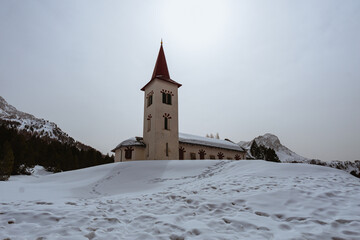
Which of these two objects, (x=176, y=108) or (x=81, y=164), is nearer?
(x=176, y=108)

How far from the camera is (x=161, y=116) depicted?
27.9m

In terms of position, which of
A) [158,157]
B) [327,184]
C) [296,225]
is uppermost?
[158,157]

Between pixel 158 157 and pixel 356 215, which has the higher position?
pixel 158 157

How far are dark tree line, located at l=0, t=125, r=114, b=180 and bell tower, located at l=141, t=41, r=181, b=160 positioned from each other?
14006 mm

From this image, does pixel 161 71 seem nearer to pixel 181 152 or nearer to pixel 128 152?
pixel 181 152

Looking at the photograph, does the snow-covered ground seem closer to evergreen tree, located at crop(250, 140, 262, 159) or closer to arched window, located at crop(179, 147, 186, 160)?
arched window, located at crop(179, 147, 186, 160)

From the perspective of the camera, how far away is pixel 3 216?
4.89 metres

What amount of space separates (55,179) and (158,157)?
1346 cm

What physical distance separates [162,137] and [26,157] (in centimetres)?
1880

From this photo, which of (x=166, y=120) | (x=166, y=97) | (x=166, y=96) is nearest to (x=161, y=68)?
(x=166, y=96)

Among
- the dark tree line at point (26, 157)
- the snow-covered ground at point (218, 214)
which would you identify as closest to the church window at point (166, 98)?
the dark tree line at point (26, 157)

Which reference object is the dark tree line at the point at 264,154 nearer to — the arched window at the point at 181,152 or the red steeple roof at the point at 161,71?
the arched window at the point at 181,152

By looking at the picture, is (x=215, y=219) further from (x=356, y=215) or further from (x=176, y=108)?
(x=176, y=108)

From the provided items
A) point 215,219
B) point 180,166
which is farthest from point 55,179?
point 215,219
